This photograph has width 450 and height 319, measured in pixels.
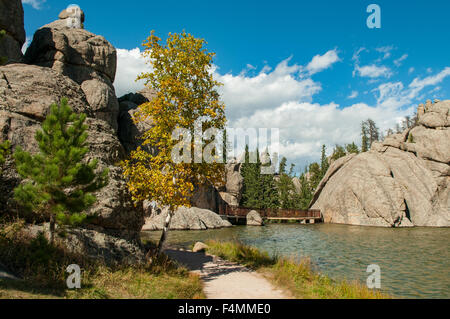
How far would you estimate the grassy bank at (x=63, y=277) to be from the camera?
7515 mm

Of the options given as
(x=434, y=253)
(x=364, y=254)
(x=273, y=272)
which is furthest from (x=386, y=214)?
(x=273, y=272)

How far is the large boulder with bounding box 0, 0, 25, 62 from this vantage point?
26.5 m

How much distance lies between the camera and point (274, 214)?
164 feet

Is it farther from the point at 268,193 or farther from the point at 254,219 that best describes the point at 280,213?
the point at 268,193

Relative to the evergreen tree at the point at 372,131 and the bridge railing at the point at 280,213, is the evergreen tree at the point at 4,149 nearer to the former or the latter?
the bridge railing at the point at 280,213

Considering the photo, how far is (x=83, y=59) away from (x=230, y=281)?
3233 centimetres

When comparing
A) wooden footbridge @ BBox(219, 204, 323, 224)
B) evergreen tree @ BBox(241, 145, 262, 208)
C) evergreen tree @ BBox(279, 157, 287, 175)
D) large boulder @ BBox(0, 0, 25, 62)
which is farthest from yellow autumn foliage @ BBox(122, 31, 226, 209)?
evergreen tree @ BBox(279, 157, 287, 175)

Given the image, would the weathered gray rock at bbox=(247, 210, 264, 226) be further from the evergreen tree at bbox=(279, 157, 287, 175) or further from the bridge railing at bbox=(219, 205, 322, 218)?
the evergreen tree at bbox=(279, 157, 287, 175)

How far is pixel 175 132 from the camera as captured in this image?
1198 cm

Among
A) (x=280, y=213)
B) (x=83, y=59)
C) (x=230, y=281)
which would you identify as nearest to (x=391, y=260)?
(x=230, y=281)

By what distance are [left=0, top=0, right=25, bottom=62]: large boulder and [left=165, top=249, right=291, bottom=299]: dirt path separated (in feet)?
83.5

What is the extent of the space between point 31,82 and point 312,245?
2233 centimetres

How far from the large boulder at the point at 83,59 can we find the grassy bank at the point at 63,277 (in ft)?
86.5
